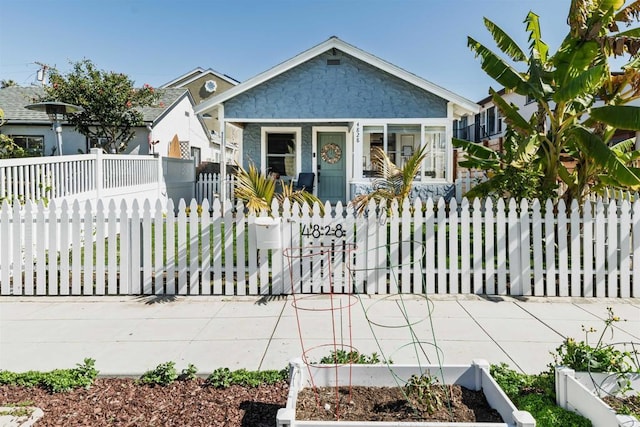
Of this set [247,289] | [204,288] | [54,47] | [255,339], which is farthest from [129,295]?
[54,47]

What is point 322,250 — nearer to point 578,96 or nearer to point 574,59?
point 578,96

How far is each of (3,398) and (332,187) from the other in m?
13.0

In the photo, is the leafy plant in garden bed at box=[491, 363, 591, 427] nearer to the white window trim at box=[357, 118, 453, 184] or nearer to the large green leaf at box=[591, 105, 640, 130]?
the large green leaf at box=[591, 105, 640, 130]

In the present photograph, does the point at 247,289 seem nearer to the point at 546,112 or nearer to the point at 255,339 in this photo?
the point at 255,339

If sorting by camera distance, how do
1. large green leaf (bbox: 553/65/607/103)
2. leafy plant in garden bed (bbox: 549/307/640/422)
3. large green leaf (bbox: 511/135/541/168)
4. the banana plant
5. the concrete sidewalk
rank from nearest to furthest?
leafy plant in garden bed (bbox: 549/307/640/422) → the concrete sidewalk → large green leaf (bbox: 553/65/607/103) → the banana plant → large green leaf (bbox: 511/135/541/168)

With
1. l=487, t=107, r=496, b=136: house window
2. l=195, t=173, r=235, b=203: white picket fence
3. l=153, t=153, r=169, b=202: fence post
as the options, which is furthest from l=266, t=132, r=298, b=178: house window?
l=487, t=107, r=496, b=136: house window

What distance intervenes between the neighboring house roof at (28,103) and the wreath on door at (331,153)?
7.42m

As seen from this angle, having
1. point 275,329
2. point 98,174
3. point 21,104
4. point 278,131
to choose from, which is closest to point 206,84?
point 21,104

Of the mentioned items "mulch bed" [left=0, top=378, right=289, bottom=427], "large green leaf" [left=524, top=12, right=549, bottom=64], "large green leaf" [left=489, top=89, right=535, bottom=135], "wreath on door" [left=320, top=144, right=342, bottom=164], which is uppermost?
"large green leaf" [left=524, top=12, right=549, bottom=64]

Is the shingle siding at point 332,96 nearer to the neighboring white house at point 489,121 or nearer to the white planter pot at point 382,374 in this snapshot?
the white planter pot at point 382,374

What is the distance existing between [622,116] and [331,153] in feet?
34.6

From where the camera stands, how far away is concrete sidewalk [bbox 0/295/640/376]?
396cm

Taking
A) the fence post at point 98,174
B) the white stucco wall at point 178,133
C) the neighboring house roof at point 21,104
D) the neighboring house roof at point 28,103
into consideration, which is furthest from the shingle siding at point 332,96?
the neighboring house roof at point 21,104

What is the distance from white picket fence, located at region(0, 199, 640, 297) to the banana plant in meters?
0.88
